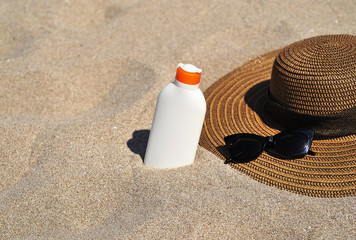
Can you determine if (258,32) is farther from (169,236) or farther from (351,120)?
(169,236)

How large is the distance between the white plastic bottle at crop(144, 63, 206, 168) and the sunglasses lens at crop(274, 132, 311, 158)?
1.37ft

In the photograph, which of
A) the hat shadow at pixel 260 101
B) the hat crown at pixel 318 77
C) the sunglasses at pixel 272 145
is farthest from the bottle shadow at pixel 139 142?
the hat crown at pixel 318 77

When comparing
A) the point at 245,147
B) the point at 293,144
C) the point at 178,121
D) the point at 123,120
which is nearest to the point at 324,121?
the point at 293,144

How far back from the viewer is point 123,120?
7.61 ft

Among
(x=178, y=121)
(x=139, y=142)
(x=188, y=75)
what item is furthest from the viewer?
(x=139, y=142)

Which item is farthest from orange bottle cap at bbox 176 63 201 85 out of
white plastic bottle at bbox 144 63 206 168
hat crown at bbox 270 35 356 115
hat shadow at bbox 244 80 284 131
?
hat shadow at bbox 244 80 284 131

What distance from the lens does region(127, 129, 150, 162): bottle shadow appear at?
6.90 ft

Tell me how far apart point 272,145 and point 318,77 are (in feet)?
1.31

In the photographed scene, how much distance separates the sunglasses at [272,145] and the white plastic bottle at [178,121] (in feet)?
0.75

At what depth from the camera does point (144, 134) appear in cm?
225

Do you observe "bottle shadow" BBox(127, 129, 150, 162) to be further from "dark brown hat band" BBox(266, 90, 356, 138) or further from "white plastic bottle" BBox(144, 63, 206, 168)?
"dark brown hat band" BBox(266, 90, 356, 138)

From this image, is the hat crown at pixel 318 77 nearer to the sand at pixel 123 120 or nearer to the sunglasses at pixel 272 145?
the sunglasses at pixel 272 145

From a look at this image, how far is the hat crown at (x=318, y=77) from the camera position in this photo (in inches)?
72.1

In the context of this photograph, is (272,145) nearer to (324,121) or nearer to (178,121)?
(324,121)
